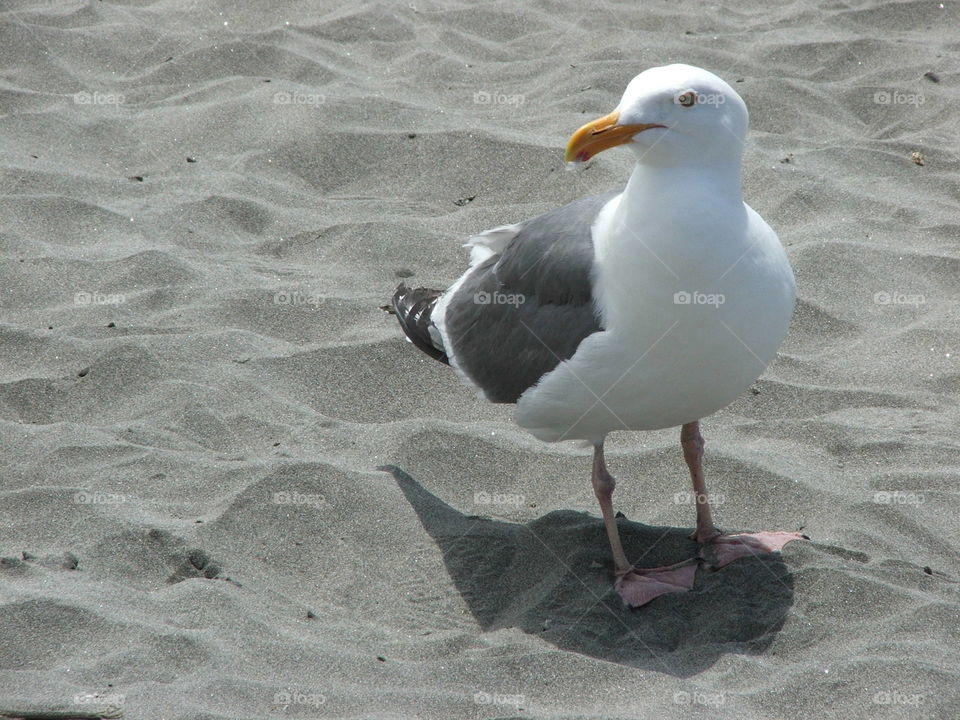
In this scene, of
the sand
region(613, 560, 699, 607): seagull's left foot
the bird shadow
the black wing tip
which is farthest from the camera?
the black wing tip

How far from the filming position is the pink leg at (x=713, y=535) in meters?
3.64

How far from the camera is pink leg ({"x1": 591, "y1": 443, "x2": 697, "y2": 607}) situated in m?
3.55

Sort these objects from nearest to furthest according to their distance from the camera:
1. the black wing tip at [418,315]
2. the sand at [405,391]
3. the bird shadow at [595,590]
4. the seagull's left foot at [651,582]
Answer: the sand at [405,391]
the bird shadow at [595,590]
the seagull's left foot at [651,582]
the black wing tip at [418,315]

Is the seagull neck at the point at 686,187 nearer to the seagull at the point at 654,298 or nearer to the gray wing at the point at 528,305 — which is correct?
the seagull at the point at 654,298

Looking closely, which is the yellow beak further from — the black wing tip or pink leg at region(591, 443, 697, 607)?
the black wing tip

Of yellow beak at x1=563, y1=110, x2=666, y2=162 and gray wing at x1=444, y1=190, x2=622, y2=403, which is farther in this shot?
gray wing at x1=444, y1=190, x2=622, y2=403

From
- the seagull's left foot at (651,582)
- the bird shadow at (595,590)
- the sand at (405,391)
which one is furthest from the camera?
the seagull's left foot at (651,582)

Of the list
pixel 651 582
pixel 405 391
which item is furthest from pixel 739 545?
pixel 405 391

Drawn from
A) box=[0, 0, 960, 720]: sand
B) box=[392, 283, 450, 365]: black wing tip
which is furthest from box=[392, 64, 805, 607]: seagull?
box=[392, 283, 450, 365]: black wing tip

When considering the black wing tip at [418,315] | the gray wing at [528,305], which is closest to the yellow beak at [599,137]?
the gray wing at [528,305]

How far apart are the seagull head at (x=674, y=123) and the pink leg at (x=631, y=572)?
100 cm

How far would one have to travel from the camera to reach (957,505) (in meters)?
3.82

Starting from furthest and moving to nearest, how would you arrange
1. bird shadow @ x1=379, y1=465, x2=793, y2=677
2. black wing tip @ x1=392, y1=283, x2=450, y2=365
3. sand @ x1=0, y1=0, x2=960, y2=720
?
black wing tip @ x1=392, y1=283, x2=450, y2=365, bird shadow @ x1=379, y1=465, x2=793, y2=677, sand @ x1=0, y1=0, x2=960, y2=720

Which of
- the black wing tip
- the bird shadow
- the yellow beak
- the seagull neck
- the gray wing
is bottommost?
the bird shadow
